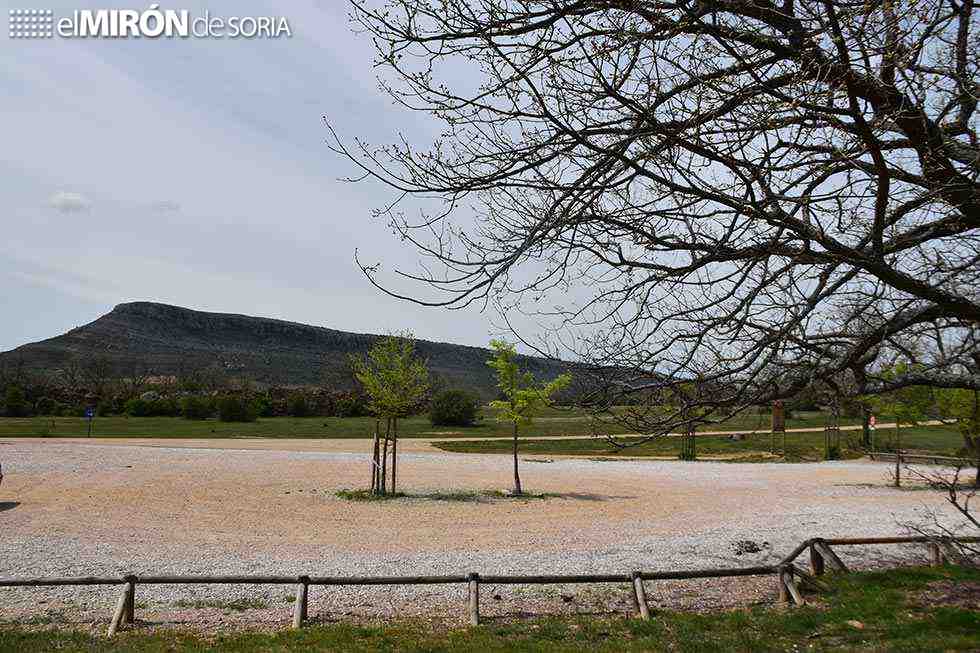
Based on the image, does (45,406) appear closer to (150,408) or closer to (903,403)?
(150,408)

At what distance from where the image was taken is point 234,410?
199 feet

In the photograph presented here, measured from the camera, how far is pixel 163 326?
4643 inches

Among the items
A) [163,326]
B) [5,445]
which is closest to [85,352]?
[163,326]

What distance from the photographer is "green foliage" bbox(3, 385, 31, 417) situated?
5991 centimetres

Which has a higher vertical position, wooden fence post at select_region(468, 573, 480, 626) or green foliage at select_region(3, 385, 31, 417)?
green foliage at select_region(3, 385, 31, 417)

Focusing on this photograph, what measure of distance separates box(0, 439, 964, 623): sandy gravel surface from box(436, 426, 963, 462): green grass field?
10.8 metres

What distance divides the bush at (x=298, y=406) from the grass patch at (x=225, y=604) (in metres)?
62.1

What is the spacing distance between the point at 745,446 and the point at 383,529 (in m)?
33.4

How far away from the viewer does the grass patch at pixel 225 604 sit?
30.5ft

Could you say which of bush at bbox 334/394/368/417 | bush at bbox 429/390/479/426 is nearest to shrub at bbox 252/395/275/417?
bush at bbox 334/394/368/417

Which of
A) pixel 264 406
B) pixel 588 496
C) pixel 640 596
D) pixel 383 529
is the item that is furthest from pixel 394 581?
pixel 264 406

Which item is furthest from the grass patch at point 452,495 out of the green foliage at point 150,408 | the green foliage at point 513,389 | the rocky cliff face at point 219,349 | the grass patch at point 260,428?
the rocky cliff face at point 219,349

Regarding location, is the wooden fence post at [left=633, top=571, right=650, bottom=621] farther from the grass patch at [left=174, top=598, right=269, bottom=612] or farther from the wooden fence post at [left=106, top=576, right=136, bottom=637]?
the wooden fence post at [left=106, top=576, right=136, bottom=637]

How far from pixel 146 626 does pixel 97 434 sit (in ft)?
126
